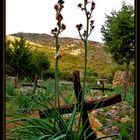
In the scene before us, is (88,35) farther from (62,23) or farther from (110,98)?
(110,98)

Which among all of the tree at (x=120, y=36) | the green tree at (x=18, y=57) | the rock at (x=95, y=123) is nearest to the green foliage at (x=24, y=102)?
the green tree at (x=18, y=57)

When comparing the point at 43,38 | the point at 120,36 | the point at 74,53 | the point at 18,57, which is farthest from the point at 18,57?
the point at 120,36

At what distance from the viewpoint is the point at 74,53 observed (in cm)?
139

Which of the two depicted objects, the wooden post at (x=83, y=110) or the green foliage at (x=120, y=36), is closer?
the wooden post at (x=83, y=110)

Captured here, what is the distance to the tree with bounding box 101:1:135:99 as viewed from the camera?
1531mm

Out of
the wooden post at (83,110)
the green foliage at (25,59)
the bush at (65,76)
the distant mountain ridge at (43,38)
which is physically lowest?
the wooden post at (83,110)

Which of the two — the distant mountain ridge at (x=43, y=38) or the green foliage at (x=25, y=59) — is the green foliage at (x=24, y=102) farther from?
the distant mountain ridge at (x=43, y=38)

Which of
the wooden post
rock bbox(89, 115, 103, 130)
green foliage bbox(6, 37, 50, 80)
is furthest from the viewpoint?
rock bbox(89, 115, 103, 130)

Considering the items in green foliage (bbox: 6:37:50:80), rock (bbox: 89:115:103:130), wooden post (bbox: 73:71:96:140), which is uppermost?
green foliage (bbox: 6:37:50:80)

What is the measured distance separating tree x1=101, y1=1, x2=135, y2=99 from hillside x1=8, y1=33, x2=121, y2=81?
57mm

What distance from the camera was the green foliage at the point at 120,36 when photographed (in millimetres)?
1538

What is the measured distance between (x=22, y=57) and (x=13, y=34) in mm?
125

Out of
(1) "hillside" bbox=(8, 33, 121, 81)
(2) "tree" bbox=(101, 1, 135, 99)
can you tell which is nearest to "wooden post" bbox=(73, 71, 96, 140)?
(1) "hillside" bbox=(8, 33, 121, 81)

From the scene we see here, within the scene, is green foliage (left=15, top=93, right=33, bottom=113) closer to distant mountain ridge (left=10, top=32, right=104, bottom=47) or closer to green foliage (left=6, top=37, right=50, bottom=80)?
green foliage (left=6, top=37, right=50, bottom=80)
